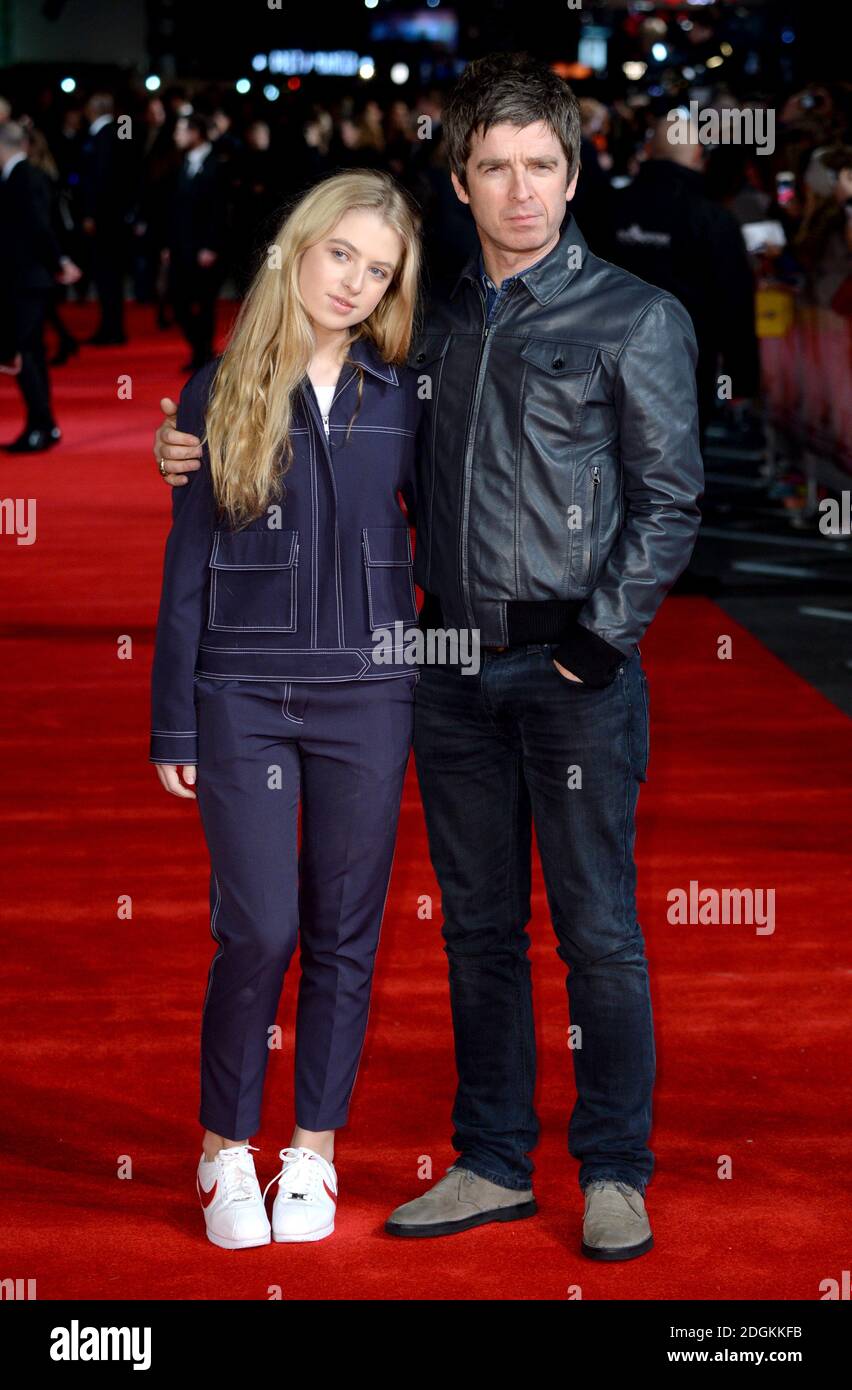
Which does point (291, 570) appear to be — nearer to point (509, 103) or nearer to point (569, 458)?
point (569, 458)

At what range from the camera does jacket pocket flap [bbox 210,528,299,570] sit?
303 centimetres

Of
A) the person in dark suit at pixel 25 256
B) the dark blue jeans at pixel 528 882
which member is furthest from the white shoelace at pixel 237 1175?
the person in dark suit at pixel 25 256

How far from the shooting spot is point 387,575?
10.1ft

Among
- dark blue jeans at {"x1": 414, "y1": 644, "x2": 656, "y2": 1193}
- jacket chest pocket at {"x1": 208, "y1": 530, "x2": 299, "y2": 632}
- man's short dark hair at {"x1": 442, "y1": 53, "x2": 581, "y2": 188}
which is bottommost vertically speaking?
dark blue jeans at {"x1": 414, "y1": 644, "x2": 656, "y2": 1193}

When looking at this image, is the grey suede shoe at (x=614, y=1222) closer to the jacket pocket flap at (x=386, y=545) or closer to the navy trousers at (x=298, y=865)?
the navy trousers at (x=298, y=865)

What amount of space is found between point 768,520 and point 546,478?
792 centimetres

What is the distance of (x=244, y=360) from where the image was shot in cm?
298

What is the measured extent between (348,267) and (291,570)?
480mm

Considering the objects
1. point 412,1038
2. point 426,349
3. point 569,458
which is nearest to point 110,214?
point 412,1038

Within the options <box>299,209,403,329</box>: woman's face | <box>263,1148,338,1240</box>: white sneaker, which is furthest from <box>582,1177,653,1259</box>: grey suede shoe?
<box>299,209,403,329</box>: woman's face

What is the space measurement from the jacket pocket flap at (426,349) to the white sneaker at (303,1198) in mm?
1327

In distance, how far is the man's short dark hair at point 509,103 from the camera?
2938 mm

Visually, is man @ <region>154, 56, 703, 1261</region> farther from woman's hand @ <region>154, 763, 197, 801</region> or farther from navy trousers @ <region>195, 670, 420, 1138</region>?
woman's hand @ <region>154, 763, 197, 801</region>
